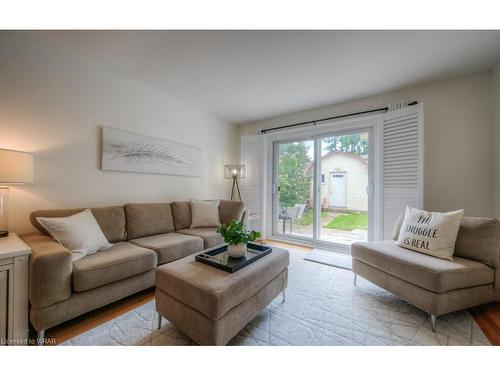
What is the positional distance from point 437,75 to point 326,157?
5.30 ft

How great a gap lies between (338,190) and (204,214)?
2.21 m

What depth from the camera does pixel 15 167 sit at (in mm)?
1500

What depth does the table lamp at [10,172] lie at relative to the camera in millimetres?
1450

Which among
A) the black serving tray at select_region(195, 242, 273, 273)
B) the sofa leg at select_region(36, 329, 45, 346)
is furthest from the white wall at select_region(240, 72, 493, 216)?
the sofa leg at select_region(36, 329, 45, 346)

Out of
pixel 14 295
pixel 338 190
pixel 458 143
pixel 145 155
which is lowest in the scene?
pixel 14 295

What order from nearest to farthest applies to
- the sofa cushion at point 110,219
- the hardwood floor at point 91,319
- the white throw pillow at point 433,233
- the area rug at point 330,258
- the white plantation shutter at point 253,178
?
the hardwood floor at point 91,319
the white throw pillow at point 433,233
the sofa cushion at point 110,219
the area rug at point 330,258
the white plantation shutter at point 253,178

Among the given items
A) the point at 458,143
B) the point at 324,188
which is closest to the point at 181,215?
the point at 324,188

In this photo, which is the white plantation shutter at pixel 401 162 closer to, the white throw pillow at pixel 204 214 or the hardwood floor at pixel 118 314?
the hardwood floor at pixel 118 314

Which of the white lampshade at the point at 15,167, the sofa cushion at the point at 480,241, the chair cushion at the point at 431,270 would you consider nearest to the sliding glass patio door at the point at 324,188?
the sofa cushion at the point at 480,241

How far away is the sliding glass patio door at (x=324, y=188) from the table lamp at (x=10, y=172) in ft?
10.8

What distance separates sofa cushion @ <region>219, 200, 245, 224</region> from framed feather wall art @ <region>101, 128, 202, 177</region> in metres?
0.78

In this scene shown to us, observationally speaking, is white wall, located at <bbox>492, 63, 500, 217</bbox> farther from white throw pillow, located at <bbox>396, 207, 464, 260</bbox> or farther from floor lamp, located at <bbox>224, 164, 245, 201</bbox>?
floor lamp, located at <bbox>224, 164, 245, 201</bbox>

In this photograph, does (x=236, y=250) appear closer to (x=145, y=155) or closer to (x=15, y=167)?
(x=15, y=167)
